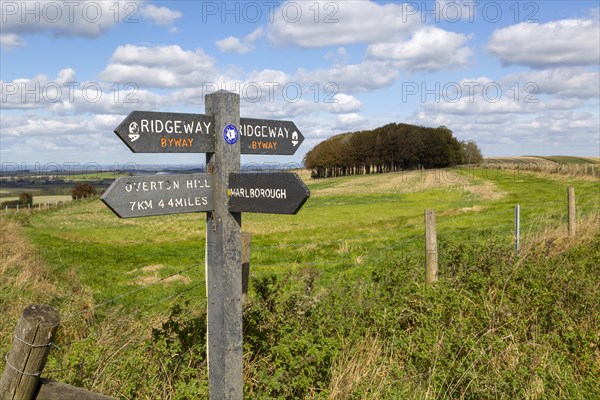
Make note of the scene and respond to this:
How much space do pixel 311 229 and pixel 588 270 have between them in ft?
67.1

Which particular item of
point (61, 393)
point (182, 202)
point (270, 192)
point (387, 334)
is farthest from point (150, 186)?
point (387, 334)

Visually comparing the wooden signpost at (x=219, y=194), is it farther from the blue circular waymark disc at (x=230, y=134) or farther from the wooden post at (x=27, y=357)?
the wooden post at (x=27, y=357)

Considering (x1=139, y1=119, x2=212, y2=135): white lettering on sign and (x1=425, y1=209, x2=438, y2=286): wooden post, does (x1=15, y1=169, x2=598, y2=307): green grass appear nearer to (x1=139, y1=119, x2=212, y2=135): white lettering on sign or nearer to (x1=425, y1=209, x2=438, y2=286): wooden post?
(x1=425, y1=209, x2=438, y2=286): wooden post

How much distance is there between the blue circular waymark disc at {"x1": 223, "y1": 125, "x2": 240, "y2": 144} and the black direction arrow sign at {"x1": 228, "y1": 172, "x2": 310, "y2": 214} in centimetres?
27

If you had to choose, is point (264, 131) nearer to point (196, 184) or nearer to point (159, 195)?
point (196, 184)

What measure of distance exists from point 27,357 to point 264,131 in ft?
7.11

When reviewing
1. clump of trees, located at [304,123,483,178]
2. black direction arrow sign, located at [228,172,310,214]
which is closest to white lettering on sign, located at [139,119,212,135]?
black direction arrow sign, located at [228,172,310,214]

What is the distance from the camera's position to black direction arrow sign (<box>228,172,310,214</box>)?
150 inches

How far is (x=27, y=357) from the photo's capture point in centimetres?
325

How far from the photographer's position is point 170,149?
3877 millimetres

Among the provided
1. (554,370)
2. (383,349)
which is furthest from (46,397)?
(554,370)

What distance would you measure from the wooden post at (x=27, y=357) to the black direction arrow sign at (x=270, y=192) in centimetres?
144

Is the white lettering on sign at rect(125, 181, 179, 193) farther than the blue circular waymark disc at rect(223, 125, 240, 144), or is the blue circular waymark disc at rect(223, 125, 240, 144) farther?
the blue circular waymark disc at rect(223, 125, 240, 144)

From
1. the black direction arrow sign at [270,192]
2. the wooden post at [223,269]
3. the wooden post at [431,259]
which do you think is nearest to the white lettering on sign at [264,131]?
the wooden post at [223,269]
